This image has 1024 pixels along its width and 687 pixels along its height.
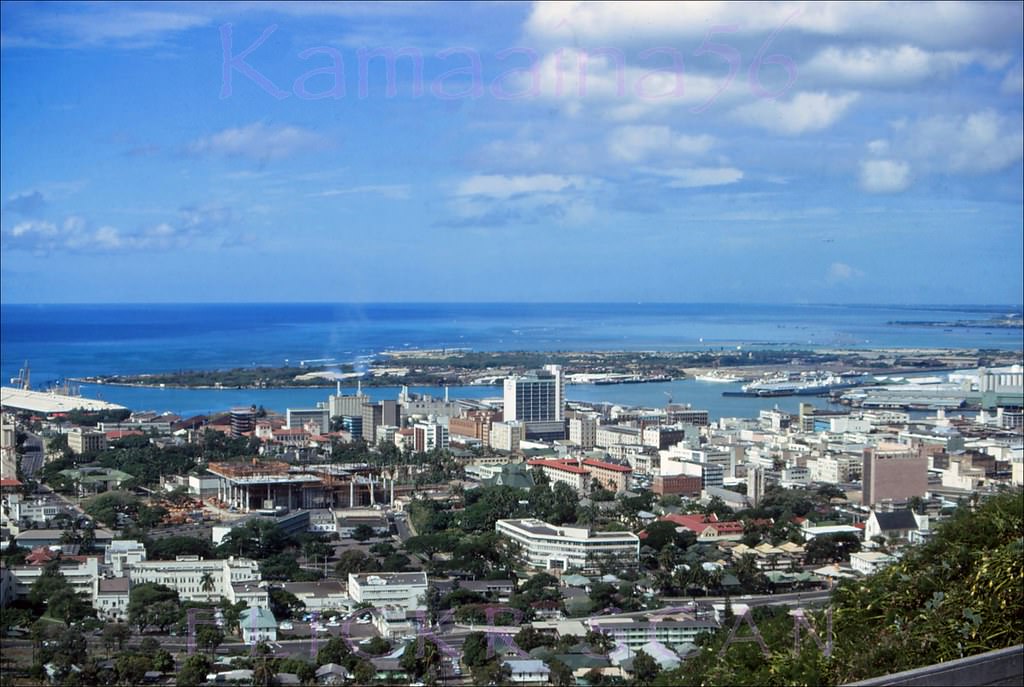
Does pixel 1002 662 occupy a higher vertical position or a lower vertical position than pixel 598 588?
higher

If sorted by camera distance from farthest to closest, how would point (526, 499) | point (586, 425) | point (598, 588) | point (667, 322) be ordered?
point (667, 322) < point (586, 425) < point (526, 499) < point (598, 588)

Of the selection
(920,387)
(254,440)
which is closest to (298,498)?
(254,440)

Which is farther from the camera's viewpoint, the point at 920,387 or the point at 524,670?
the point at 920,387

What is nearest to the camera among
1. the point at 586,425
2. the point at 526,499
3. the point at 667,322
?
the point at 526,499

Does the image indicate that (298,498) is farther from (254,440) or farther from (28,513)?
(254,440)

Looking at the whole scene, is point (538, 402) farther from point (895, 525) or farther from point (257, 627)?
point (257, 627)

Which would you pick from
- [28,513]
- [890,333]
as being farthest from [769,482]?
[890,333]

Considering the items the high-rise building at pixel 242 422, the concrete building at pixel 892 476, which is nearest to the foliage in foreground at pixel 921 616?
the concrete building at pixel 892 476

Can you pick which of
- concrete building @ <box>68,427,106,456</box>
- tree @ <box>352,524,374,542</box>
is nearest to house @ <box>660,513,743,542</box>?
tree @ <box>352,524,374,542</box>
